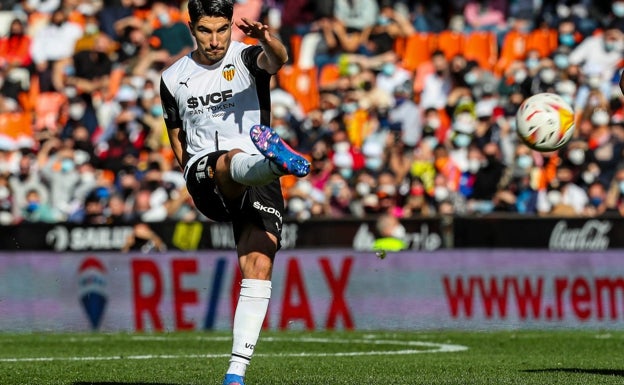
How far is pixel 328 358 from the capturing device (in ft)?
40.5

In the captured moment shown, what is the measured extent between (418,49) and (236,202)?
15388 millimetres

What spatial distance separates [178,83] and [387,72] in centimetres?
1420

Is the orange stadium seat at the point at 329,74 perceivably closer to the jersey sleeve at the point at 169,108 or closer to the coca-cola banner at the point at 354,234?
the coca-cola banner at the point at 354,234

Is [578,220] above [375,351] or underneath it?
above

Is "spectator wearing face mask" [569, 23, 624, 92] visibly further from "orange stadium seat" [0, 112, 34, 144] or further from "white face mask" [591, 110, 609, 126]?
"orange stadium seat" [0, 112, 34, 144]

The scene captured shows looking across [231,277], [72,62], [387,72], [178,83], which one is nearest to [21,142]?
[72,62]

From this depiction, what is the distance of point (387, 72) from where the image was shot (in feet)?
76.8

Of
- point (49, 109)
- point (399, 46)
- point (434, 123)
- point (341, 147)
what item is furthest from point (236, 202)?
point (49, 109)

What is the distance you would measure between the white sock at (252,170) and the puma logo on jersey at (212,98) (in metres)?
0.62

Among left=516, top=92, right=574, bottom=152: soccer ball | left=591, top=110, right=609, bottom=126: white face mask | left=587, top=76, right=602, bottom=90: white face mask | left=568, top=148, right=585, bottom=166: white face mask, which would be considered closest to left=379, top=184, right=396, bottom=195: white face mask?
left=568, top=148, right=585, bottom=166: white face mask

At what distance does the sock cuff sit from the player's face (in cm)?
151

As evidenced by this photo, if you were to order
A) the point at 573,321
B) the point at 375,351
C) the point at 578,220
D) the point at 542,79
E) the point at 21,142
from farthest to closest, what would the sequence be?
the point at 21,142 → the point at 542,79 → the point at 578,220 → the point at 573,321 → the point at 375,351

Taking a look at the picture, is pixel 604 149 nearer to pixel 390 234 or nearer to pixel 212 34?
pixel 390 234

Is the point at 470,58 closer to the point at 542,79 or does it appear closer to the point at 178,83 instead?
the point at 542,79
